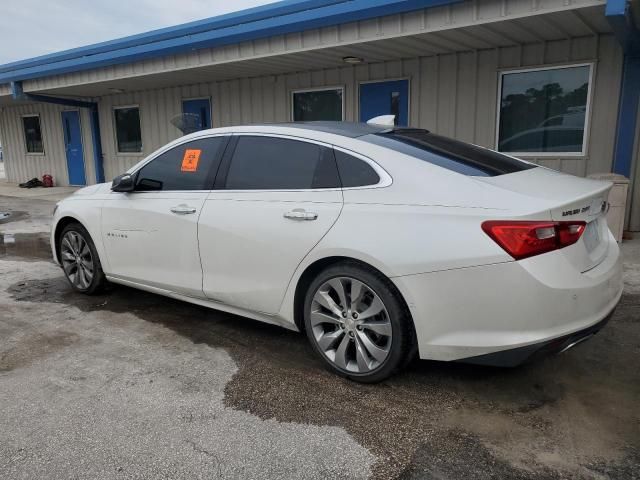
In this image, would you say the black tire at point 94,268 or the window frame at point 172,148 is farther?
the black tire at point 94,268

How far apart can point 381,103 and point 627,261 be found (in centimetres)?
467

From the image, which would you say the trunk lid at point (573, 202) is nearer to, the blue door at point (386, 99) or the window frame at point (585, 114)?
the window frame at point (585, 114)

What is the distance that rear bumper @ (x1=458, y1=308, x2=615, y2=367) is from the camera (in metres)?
2.55

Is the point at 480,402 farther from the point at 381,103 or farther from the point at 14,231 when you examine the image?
the point at 14,231

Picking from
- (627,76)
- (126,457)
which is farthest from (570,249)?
(627,76)

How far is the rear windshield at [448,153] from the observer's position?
2.96m

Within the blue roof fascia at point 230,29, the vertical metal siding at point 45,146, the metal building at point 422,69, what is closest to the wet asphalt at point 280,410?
the metal building at point 422,69

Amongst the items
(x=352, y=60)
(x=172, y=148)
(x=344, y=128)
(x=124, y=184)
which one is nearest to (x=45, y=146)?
(x=352, y=60)

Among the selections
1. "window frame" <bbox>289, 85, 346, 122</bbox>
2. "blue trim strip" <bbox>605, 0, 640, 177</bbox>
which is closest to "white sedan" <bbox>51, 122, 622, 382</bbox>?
"blue trim strip" <bbox>605, 0, 640, 177</bbox>

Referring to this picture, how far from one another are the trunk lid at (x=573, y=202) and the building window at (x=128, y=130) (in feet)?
38.7

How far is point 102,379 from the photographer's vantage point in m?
3.24

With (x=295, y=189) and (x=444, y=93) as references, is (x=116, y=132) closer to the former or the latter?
(x=444, y=93)

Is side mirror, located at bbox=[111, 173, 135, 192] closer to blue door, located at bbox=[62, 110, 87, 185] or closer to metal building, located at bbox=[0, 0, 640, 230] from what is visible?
metal building, located at bbox=[0, 0, 640, 230]

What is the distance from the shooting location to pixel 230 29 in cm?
788
